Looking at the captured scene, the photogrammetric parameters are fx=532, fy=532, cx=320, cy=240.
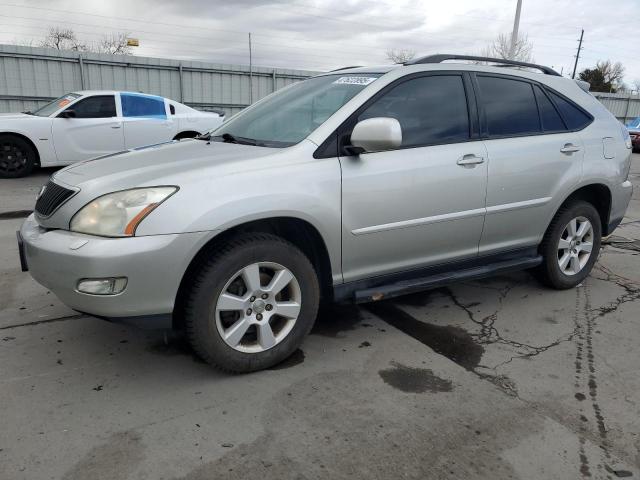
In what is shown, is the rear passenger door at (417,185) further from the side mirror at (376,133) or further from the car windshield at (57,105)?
the car windshield at (57,105)

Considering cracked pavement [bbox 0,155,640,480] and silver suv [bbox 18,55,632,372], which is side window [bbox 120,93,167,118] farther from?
silver suv [bbox 18,55,632,372]

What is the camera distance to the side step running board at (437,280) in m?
3.28

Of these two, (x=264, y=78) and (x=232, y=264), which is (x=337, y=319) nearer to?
(x=232, y=264)

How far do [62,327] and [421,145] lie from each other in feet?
8.63

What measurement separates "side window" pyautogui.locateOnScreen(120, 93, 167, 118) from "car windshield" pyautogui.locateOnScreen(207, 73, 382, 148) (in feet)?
22.9

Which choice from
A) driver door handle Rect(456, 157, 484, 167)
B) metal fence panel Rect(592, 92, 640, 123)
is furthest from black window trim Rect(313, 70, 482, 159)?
metal fence panel Rect(592, 92, 640, 123)

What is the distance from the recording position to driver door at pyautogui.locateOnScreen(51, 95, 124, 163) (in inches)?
374

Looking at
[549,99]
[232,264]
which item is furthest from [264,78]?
[232,264]

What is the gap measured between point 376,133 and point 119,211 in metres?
1.40

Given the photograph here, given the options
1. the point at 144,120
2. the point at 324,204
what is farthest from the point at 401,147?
the point at 144,120

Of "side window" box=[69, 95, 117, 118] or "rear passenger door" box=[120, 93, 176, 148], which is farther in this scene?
"rear passenger door" box=[120, 93, 176, 148]

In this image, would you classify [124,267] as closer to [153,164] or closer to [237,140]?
[153,164]

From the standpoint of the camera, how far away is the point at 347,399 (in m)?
2.77

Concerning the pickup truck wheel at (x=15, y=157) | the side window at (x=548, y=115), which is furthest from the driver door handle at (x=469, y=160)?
the pickup truck wheel at (x=15, y=157)
